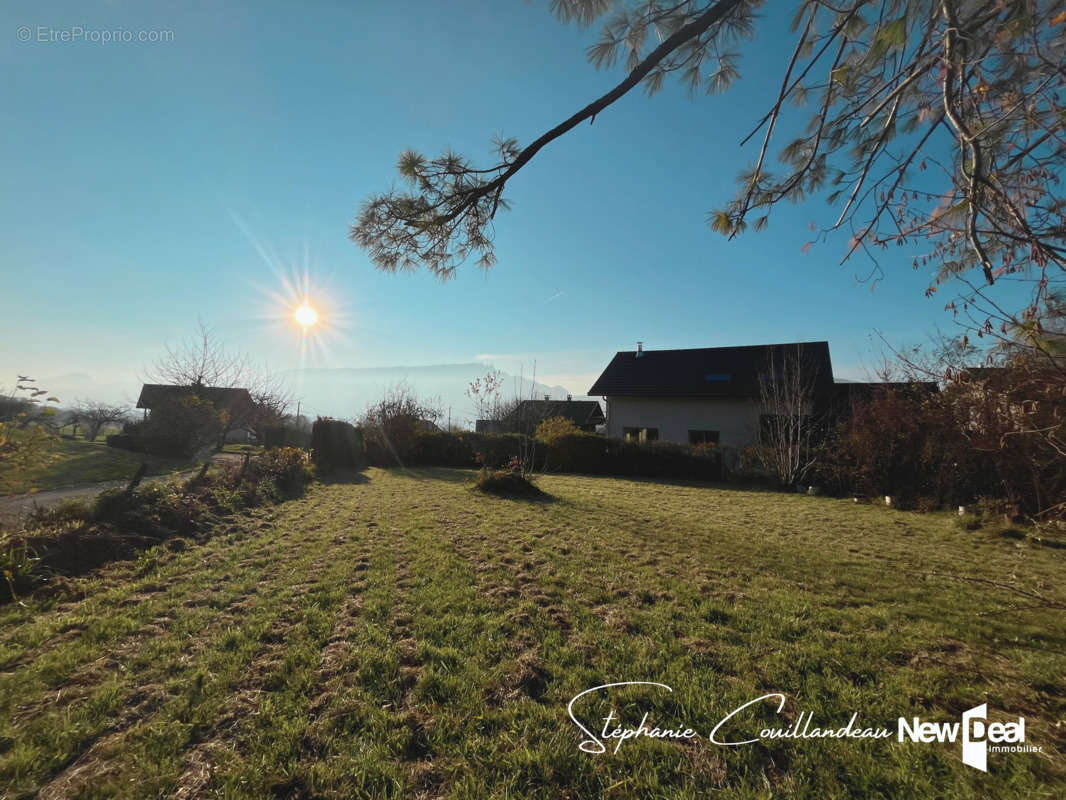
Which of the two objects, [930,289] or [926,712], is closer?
[926,712]

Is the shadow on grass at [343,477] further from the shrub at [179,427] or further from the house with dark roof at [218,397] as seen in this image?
the house with dark roof at [218,397]

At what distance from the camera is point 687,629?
2.75 meters

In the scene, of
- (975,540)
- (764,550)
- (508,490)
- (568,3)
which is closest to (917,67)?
(568,3)

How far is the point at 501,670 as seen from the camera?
2258 mm

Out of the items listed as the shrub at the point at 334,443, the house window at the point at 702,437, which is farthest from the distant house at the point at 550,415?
the shrub at the point at 334,443

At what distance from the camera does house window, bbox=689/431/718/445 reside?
16.1 metres

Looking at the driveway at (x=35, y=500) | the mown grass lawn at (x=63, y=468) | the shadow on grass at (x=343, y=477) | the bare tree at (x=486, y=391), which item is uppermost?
the bare tree at (x=486, y=391)

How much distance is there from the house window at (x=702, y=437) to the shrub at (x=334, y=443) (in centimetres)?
1362

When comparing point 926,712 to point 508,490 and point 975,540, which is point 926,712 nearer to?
point 975,540

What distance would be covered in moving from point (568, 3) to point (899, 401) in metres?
9.63

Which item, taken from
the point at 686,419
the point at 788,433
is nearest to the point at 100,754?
the point at 788,433

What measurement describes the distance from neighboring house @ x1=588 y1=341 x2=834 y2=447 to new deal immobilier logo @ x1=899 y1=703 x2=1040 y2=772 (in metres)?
13.4

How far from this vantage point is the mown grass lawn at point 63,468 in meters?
3.41

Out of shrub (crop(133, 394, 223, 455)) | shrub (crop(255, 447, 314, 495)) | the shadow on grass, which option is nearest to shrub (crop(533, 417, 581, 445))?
the shadow on grass
